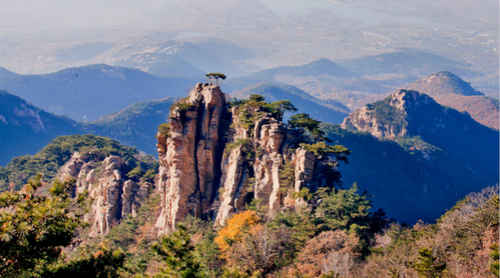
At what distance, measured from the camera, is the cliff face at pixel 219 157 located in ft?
158

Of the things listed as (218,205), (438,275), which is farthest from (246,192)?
(438,275)

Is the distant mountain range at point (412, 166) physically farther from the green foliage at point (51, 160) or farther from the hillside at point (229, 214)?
the hillside at point (229, 214)

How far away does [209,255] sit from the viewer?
114 ft

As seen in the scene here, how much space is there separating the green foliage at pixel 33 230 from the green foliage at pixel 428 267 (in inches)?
721

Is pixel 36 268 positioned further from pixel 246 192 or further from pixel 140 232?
pixel 140 232

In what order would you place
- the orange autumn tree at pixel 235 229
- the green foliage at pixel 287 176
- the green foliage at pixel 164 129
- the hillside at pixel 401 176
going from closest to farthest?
the orange autumn tree at pixel 235 229 < the green foliage at pixel 287 176 < the green foliage at pixel 164 129 < the hillside at pixel 401 176

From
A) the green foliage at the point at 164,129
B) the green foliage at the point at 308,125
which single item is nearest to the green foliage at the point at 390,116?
the green foliage at the point at 308,125

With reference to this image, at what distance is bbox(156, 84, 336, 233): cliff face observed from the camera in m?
48.1

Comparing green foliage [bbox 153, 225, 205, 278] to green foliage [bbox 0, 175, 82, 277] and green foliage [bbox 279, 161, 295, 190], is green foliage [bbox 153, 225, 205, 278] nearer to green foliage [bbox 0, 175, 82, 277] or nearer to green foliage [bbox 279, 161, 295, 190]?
green foliage [bbox 0, 175, 82, 277]

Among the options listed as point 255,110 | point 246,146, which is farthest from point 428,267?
point 255,110

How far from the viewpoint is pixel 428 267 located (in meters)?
23.4

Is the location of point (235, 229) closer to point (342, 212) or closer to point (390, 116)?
point (342, 212)

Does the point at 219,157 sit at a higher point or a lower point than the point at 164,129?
lower

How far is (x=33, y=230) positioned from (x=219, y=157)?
3671 centimetres
